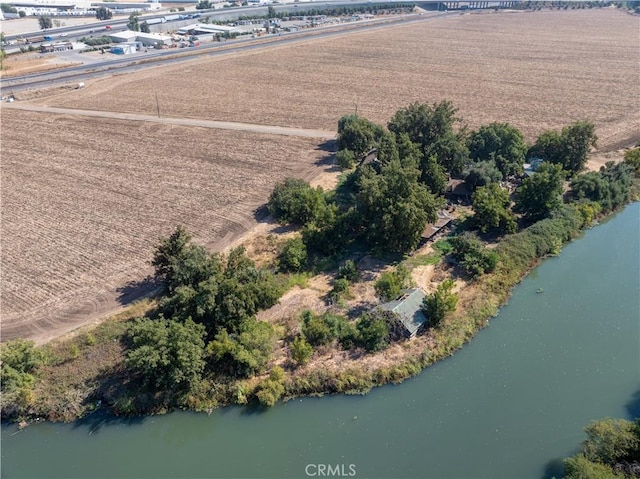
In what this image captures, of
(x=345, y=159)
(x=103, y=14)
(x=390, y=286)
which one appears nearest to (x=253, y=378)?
(x=390, y=286)

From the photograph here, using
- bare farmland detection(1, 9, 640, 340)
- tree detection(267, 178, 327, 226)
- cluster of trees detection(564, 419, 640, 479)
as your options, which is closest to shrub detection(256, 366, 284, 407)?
bare farmland detection(1, 9, 640, 340)

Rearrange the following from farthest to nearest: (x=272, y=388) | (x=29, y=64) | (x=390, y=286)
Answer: (x=29, y=64), (x=390, y=286), (x=272, y=388)

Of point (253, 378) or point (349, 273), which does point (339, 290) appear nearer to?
point (349, 273)

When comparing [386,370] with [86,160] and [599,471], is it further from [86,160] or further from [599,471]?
[86,160]

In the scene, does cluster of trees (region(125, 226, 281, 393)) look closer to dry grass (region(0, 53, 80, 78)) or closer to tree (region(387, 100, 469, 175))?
tree (region(387, 100, 469, 175))

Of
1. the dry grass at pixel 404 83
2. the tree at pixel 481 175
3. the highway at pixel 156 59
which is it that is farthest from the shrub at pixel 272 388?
the highway at pixel 156 59

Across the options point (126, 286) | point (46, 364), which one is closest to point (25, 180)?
point (126, 286)

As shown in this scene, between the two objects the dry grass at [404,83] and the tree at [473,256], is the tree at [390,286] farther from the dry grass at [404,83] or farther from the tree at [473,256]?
the dry grass at [404,83]
